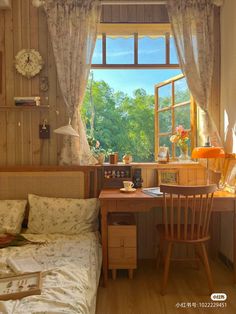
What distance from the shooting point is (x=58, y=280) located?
1.85m

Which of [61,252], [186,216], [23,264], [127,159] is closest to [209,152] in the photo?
[186,216]

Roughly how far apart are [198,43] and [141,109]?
0.88 m

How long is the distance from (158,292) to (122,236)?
533 millimetres

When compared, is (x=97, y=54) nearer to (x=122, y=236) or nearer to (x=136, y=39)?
(x=136, y=39)

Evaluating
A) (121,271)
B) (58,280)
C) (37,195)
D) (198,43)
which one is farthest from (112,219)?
(198,43)

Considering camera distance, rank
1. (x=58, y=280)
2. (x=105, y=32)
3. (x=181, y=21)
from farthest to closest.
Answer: (x=105, y=32)
(x=181, y=21)
(x=58, y=280)

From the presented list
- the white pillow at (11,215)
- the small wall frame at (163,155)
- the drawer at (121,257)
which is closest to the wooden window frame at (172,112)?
the small wall frame at (163,155)

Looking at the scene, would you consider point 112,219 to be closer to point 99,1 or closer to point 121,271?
point 121,271

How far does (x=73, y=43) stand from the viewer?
10.2 feet

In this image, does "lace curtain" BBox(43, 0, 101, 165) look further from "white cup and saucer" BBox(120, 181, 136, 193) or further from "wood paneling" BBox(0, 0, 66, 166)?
"white cup and saucer" BBox(120, 181, 136, 193)

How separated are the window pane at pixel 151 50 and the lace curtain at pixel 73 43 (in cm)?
56

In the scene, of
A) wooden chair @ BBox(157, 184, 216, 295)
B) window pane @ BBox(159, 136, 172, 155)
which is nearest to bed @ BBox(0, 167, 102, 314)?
wooden chair @ BBox(157, 184, 216, 295)

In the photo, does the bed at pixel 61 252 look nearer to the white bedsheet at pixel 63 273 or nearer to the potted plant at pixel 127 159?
the white bedsheet at pixel 63 273

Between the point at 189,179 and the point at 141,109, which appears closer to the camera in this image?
the point at 189,179
